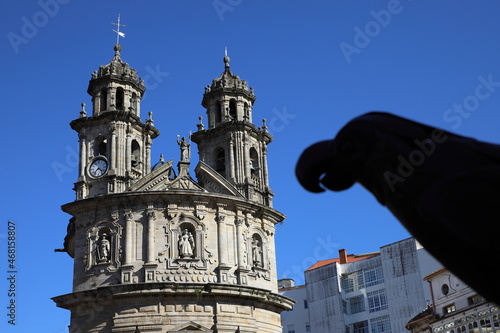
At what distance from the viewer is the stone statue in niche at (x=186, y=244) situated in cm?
3006

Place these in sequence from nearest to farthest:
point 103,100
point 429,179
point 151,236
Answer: point 429,179 → point 151,236 → point 103,100

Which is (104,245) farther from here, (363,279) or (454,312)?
(363,279)

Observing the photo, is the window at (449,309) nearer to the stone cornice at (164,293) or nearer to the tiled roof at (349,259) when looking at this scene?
the stone cornice at (164,293)

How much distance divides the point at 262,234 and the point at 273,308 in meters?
3.63

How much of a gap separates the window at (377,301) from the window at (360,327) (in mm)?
1331

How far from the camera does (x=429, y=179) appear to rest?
123 inches

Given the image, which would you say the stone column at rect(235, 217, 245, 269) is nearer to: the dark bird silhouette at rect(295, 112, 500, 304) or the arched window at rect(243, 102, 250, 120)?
the arched window at rect(243, 102, 250, 120)

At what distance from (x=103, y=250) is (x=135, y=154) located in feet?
19.4

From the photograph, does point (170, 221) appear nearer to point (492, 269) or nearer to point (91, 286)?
point (91, 286)

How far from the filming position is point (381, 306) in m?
52.4

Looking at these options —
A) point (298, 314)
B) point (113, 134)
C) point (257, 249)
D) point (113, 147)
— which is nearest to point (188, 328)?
point (257, 249)

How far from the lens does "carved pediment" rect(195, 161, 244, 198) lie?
3272cm

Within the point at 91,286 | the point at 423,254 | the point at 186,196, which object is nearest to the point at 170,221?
the point at 186,196

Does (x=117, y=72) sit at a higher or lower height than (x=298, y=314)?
higher
